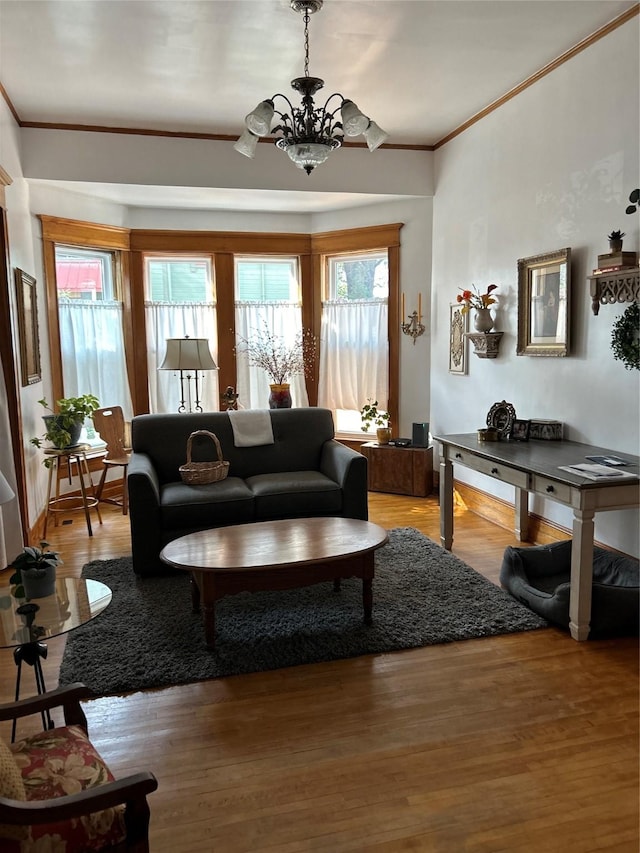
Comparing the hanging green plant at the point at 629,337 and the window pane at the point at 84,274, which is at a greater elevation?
the window pane at the point at 84,274

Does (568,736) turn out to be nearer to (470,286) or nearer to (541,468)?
(541,468)

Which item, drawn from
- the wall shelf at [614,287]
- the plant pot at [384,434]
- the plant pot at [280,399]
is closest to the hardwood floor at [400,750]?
the wall shelf at [614,287]

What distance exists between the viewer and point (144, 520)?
3.75 meters

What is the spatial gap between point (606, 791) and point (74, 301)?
17.2ft

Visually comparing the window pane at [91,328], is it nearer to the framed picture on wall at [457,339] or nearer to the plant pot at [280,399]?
the plant pot at [280,399]

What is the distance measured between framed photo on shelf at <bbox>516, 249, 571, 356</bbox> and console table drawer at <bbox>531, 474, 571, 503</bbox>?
3.51 feet

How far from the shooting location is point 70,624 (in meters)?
2.02

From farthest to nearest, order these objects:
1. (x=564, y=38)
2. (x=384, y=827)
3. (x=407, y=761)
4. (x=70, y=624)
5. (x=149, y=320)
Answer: (x=149, y=320)
(x=564, y=38)
(x=407, y=761)
(x=70, y=624)
(x=384, y=827)

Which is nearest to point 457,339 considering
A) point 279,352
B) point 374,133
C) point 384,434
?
point 384,434

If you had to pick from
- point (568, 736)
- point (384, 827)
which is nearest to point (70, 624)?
point (384, 827)

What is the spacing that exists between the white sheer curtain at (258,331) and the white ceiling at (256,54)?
1.92 m

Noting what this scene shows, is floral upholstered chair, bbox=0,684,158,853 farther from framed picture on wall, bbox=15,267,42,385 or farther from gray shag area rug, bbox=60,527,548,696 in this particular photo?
framed picture on wall, bbox=15,267,42,385

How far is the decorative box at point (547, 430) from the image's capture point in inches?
152

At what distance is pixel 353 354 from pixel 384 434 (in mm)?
987
